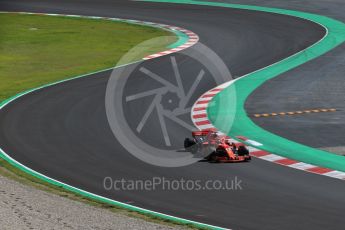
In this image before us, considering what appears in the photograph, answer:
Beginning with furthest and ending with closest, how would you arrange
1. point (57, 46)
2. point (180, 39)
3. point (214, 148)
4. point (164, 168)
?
point (57, 46)
point (180, 39)
point (214, 148)
point (164, 168)

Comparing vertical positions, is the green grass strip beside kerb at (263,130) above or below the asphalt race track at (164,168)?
above

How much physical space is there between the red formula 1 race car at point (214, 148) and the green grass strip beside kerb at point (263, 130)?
1.44 metres

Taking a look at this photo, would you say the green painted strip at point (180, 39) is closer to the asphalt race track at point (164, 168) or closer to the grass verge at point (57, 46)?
the grass verge at point (57, 46)

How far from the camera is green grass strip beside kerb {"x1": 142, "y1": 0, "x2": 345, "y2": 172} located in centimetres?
2558

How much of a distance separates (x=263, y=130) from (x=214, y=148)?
3.58m

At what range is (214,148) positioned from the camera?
25609 millimetres

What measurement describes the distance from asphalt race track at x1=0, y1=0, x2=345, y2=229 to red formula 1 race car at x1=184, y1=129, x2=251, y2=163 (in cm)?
27

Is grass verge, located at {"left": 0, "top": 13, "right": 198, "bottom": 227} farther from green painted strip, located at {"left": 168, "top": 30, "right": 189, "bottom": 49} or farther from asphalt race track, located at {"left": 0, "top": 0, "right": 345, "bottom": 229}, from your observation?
asphalt race track, located at {"left": 0, "top": 0, "right": 345, "bottom": 229}

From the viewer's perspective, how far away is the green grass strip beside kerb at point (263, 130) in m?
25.6

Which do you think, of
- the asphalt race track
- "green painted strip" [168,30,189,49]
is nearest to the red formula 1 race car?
the asphalt race track

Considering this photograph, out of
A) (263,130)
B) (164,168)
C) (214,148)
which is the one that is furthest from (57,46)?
(164,168)

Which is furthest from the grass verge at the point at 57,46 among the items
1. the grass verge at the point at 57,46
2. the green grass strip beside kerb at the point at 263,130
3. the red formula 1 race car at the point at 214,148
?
the red formula 1 race car at the point at 214,148

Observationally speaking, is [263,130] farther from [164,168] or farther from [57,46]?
[57,46]

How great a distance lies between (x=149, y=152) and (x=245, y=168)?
3.13 metres
